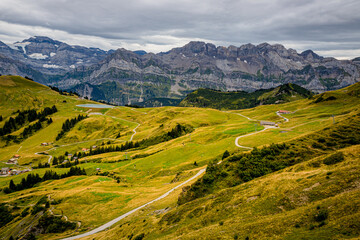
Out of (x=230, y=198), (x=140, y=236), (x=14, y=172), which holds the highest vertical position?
(x=230, y=198)

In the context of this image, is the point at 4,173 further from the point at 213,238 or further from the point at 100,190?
the point at 213,238

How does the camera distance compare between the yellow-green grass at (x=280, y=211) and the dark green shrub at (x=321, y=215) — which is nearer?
the yellow-green grass at (x=280, y=211)

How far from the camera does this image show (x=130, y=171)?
11250 centimetres

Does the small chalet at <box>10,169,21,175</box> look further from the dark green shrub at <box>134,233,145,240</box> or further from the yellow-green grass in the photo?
the dark green shrub at <box>134,233,145,240</box>

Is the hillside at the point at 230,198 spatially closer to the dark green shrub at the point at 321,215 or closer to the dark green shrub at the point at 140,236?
the dark green shrub at the point at 321,215

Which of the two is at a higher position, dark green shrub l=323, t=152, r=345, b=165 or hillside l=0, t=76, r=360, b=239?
dark green shrub l=323, t=152, r=345, b=165

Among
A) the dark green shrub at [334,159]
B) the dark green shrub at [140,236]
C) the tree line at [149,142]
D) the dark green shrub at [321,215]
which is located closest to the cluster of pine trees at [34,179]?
the tree line at [149,142]

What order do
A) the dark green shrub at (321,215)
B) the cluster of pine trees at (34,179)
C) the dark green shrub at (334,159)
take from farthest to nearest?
the cluster of pine trees at (34,179)
the dark green shrub at (334,159)
the dark green shrub at (321,215)

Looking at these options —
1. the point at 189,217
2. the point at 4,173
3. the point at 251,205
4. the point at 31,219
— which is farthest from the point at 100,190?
the point at 4,173

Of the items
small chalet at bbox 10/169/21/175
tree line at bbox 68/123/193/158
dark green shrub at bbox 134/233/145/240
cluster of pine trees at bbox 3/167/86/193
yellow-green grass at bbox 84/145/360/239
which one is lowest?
small chalet at bbox 10/169/21/175

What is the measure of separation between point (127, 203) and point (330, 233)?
63.1 metres

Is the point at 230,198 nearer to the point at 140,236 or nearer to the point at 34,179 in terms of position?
the point at 140,236

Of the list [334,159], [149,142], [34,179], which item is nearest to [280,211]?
[334,159]

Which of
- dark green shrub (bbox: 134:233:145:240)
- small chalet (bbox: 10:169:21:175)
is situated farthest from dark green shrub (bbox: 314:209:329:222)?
small chalet (bbox: 10:169:21:175)
